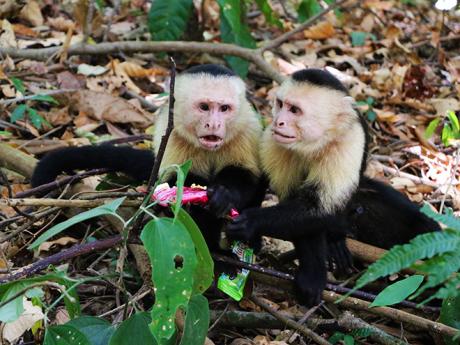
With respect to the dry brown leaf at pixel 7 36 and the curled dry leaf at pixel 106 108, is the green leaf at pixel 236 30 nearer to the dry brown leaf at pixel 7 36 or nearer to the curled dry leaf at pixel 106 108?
the curled dry leaf at pixel 106 108

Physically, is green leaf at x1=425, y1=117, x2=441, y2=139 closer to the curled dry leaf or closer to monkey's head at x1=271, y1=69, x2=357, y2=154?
monkey's head at x1=271, y1=69, x2=357, y2=154

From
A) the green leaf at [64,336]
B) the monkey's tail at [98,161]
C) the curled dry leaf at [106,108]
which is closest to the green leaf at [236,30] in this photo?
the curled dry leaf at [106,108]

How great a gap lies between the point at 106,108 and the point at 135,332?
2.68 metres

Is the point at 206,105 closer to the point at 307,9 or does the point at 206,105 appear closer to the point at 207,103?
the point at 207,103

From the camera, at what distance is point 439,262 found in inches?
57.4

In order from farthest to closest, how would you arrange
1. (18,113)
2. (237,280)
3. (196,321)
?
(18,113), (237,280), (196,321)

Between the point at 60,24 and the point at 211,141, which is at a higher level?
the point at 211,141

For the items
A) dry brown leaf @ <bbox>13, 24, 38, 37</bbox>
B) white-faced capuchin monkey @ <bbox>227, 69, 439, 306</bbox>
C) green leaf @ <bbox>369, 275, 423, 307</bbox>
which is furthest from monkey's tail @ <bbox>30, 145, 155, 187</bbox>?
dry brown leaf @ <bbox>13, 24, 38, 37</bbox>

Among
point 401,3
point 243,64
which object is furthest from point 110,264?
point 401,3

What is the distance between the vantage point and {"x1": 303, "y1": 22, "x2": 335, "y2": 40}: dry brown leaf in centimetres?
595

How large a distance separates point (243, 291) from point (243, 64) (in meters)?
2.55

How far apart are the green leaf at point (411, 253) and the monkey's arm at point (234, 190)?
1.23 m

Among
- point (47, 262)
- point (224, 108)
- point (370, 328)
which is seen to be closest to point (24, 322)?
point (47, 262)

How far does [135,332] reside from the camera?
6.14ft
